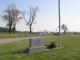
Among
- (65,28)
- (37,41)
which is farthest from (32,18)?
(37,41)

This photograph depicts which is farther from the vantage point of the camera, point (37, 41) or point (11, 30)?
Answer: point (11, 30)

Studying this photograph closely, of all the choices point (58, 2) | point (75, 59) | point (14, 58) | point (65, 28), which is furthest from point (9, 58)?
point (65, 28)

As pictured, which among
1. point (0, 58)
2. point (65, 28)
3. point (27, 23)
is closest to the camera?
point (0, 58)

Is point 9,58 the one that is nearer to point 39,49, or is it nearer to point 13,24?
point 39,49

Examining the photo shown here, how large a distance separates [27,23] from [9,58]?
237 feet

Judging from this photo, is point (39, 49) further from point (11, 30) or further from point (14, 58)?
point (11, 30)

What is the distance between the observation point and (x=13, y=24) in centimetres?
8638

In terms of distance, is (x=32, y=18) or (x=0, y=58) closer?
(x=0, y=58)

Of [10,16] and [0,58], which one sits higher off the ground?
[10,16]

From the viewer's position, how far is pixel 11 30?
9244 centimetres

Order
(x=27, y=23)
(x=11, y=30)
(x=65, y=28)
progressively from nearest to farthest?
(x=27, y=23) → (x=11, y=30) → (x=65, y=28)

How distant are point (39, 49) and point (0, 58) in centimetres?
493

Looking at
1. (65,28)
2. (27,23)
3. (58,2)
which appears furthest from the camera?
(65,28)

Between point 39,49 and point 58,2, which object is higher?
Answer: point 58,2
